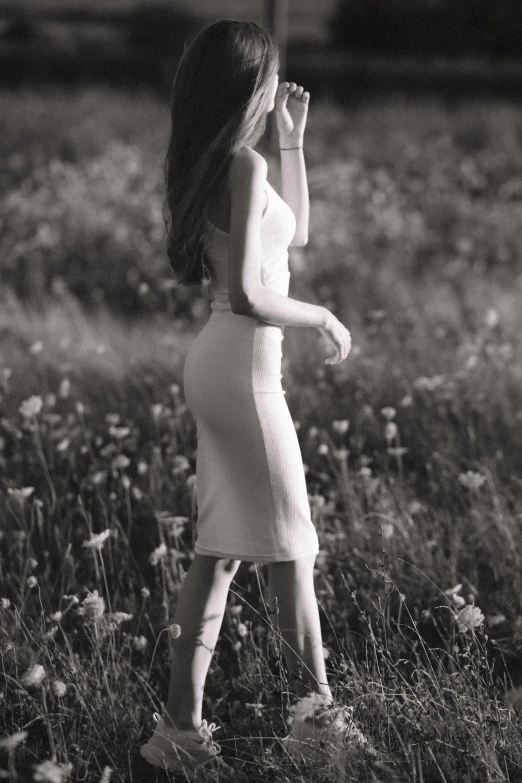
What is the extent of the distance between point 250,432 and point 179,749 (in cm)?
84

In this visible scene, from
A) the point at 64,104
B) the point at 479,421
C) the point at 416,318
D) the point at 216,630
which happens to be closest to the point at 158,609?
the point at 216,630

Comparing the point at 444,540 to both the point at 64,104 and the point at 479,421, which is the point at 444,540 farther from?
the point at 64,104

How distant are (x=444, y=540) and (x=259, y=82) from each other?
1.92 metres

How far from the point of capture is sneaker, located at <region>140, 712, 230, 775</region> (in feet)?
8.32

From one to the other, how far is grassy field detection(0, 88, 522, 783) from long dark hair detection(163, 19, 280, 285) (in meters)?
0.97

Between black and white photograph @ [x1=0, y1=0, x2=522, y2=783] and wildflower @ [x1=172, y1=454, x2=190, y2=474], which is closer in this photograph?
black and white photograph @ [x1=0, y1=0, x2=522, y2=783]

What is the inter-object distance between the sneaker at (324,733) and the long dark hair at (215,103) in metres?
1.23

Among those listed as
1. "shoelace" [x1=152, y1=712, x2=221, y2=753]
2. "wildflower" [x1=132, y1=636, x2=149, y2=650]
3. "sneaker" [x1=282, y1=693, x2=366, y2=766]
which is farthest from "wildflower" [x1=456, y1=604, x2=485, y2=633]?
"wildflower" [x1=132, y1=636, x2=149, y2=650]

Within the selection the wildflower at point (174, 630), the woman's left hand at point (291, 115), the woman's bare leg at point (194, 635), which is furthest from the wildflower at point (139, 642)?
the woman's left hand at point (291, 115)

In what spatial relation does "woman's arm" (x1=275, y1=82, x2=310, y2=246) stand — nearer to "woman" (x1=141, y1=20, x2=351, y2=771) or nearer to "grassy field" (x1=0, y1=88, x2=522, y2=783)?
"woman" (x1=141, y1=20, x2=351, y2=771)

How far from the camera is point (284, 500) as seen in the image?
2490mm

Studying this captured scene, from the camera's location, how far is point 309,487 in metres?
3.94

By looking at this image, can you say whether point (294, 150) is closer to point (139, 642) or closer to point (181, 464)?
point (181, 464)

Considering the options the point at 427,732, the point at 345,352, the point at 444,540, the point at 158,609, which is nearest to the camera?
the point at 427,732
